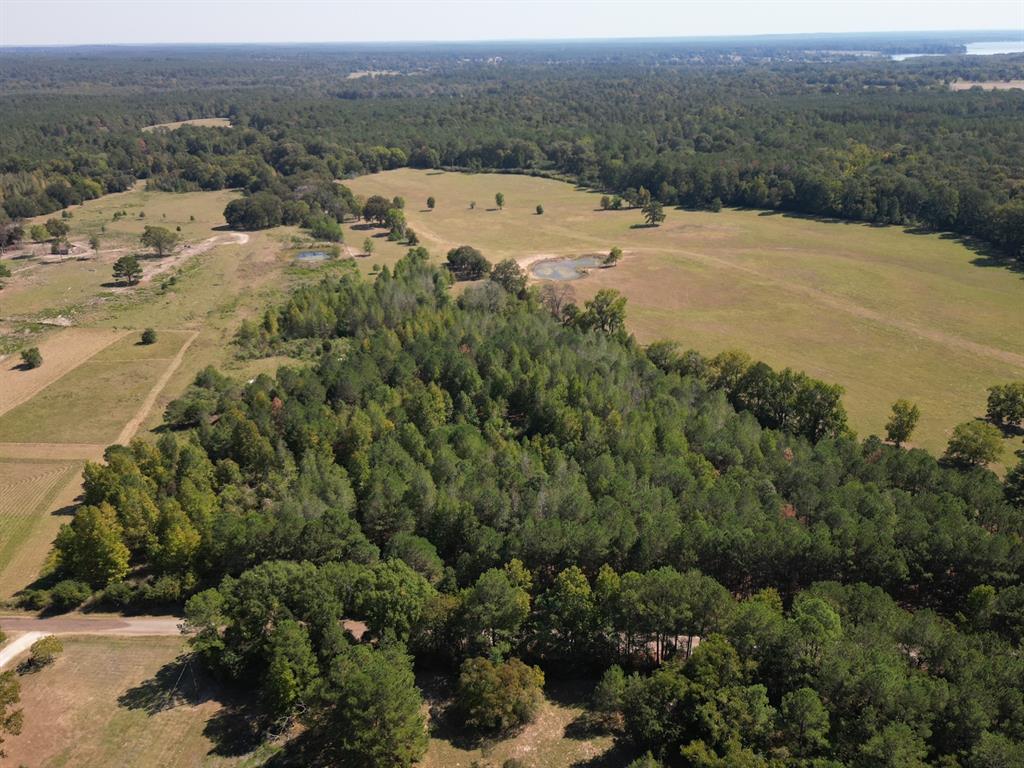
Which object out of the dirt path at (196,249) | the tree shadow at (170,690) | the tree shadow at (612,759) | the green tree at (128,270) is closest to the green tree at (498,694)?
the tree shadow at (612,759)

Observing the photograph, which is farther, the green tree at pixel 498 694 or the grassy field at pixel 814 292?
the grassy field at pixel 814 292

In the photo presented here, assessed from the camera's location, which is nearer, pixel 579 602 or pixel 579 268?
pixel 579 602

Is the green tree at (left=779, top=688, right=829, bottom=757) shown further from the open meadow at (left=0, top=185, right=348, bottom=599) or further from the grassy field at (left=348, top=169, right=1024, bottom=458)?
the open meadow at (left=0, top=185, right=348, bottom=599)

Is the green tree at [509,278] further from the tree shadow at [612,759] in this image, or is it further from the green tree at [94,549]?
the tree shadow at [612,759]

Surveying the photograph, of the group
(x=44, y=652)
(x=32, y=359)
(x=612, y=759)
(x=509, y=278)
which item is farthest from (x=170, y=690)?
(x=509, y=278)

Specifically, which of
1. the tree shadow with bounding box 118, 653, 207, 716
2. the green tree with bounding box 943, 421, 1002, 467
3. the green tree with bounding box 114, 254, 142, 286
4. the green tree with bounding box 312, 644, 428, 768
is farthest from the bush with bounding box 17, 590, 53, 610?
the green tree with bounding box 114, 254, 142, 286

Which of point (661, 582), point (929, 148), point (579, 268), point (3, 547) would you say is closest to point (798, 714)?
point (661, 582)

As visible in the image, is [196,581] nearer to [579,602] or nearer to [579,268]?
[579,602]
